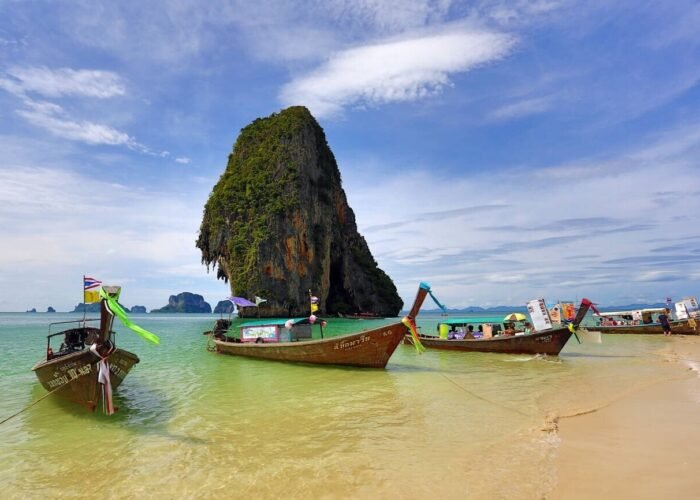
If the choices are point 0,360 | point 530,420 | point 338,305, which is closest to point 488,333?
point 530,420

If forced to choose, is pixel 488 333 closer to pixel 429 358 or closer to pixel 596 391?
pixel 429 358

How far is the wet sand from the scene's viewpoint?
5.02 metres

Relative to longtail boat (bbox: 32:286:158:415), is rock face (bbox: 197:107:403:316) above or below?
above

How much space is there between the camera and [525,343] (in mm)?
19000

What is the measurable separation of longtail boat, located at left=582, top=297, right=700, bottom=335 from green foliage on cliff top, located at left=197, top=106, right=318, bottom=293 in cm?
4172

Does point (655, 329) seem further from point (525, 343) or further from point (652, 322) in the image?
point (525, 343)

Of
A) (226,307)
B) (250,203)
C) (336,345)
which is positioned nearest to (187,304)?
(250,203)

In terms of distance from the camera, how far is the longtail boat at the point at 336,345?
47.5 feet

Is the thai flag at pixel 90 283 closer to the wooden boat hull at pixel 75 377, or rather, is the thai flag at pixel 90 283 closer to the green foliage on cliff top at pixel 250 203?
the wooden boat hull at pixel 75 377

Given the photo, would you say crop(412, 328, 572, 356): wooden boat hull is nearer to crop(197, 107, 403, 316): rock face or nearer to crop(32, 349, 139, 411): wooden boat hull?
crop(32, 349, 139, 411): wooden boat hull

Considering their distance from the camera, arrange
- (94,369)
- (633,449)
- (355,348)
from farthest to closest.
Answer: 1. (355,348)
2. (94,369)
3. (633,449)

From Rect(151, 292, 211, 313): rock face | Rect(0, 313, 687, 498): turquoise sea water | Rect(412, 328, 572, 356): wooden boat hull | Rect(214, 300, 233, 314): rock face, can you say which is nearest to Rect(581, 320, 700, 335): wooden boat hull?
Rect(412, 328, 572, 356): wooden boat hull

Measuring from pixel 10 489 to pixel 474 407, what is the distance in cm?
881

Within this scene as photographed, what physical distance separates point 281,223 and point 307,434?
5205 centimetres
